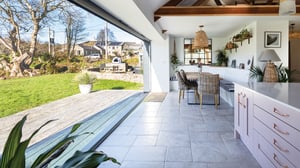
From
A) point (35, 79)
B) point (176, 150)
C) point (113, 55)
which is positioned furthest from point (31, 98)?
point (113, 55)

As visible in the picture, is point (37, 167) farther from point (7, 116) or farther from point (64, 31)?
point (64, 31)

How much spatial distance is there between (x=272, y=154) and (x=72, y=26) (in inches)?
113

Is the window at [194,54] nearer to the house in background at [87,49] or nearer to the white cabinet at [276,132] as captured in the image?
the house in background at [87,49]

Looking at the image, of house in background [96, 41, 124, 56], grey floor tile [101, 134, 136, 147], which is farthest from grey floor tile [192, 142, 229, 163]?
house in background [96, 41, 124, 56]

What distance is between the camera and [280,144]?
1.88 meters

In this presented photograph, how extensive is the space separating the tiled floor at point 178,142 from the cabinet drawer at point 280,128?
0.60 meters

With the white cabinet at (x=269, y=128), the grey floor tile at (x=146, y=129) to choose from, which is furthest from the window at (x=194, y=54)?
the white cabinet at (x=269, y=128)

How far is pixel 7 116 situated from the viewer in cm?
211

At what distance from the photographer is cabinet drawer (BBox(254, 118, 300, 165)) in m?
1.66

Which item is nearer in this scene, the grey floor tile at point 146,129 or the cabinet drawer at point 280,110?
the cabinet drawer at point 280,110

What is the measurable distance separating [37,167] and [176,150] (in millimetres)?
2247

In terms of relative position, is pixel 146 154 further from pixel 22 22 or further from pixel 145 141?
pixel 22 22

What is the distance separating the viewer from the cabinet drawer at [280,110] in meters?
1.64

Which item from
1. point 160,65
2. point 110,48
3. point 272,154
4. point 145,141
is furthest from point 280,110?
point 160,65
